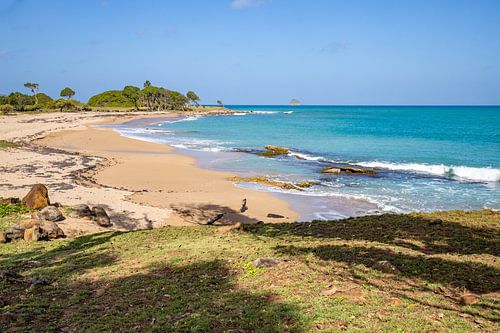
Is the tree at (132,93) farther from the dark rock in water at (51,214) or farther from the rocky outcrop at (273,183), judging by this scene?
the dark rock in water at (51,214)

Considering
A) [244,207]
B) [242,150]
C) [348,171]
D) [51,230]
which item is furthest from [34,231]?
[242,150]

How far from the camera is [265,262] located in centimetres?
920

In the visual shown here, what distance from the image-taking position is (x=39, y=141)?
44.0 metres

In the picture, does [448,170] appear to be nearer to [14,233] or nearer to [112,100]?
[14,233]

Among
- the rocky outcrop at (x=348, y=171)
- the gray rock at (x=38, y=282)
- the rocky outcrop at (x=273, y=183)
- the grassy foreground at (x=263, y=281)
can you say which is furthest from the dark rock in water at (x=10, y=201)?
the rocky outcrop at (x=348, y=171)

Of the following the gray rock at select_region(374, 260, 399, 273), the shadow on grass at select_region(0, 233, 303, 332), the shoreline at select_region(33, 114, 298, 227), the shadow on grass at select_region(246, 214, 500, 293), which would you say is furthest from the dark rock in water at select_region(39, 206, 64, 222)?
the gray rock at select_region(374, 260, 399, 273)

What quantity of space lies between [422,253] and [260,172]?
20.4m

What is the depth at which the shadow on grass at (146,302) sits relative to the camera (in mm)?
6555

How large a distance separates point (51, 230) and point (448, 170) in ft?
94.3

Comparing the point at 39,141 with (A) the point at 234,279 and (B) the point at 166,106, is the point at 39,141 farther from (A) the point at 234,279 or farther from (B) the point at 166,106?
(B) the point at 166,106

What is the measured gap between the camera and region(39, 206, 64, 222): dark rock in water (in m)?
14.3

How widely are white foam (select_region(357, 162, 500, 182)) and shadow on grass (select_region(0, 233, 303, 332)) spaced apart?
85.1 feet

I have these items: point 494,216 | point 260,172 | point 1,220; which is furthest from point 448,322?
point 260,172

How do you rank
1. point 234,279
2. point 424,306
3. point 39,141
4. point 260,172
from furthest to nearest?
point 39,141
point 260,172
point 234,279
point 424,306
